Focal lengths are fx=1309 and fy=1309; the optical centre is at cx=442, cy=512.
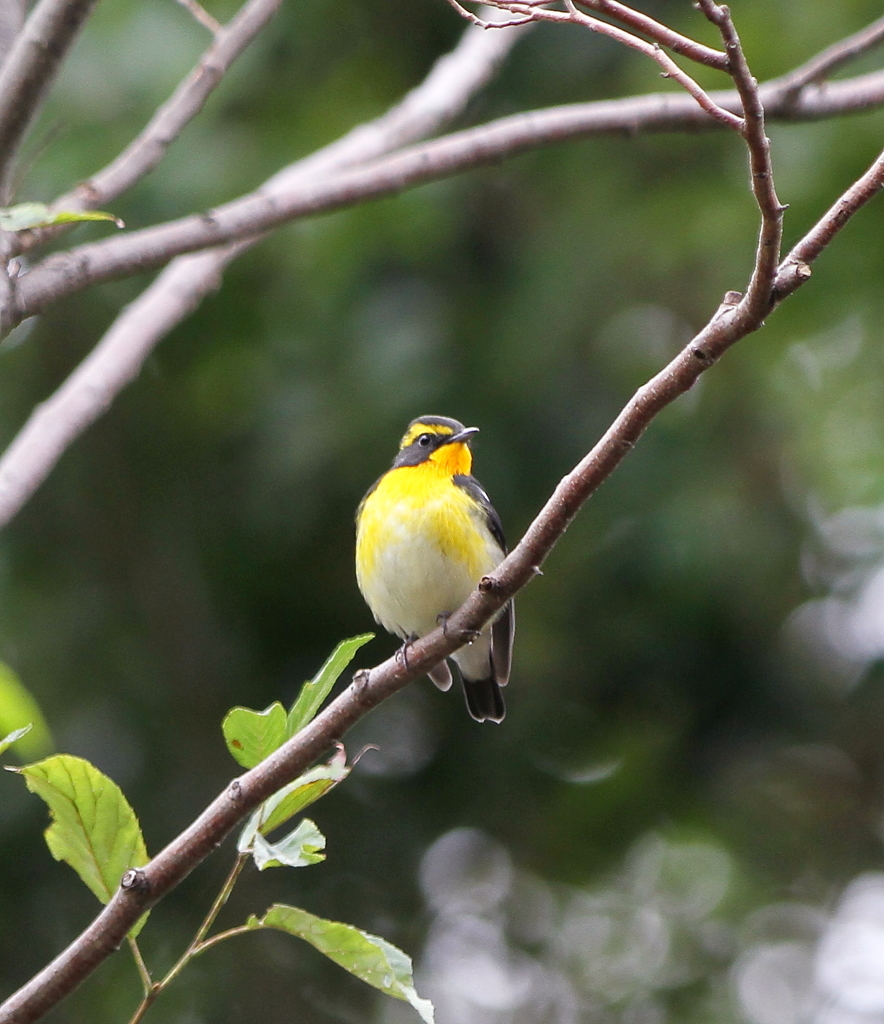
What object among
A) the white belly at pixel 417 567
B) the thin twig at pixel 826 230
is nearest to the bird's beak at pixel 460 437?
the white belly at pixel 417 567

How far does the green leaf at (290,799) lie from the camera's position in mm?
2354

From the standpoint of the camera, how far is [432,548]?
200 inches

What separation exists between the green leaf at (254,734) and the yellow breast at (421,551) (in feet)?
8.41

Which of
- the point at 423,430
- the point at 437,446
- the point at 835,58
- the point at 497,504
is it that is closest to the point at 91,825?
the point at 835,58

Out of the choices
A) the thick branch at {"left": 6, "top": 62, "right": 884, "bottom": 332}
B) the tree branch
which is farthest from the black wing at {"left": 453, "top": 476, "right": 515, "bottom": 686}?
the thick branch at {"left": 6, "top": 62, "right": 884, "bottom": 332}

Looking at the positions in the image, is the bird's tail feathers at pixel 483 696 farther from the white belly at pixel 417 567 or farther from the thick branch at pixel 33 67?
the thick branch at pixel 33 67

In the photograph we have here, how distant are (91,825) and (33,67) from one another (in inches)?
58.3

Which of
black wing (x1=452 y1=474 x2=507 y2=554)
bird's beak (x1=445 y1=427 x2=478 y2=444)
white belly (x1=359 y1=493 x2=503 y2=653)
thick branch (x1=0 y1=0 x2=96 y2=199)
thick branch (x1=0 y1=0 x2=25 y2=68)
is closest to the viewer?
thick branch (x1=0 y1=0 x2=96 y2=199)

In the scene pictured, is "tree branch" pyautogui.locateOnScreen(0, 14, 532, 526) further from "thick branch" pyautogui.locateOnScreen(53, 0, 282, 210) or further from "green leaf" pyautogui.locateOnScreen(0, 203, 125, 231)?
"green leaf" pyautogui.locateOnScreen(0, 203, 125, 231)

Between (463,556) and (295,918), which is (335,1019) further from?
(295,918)

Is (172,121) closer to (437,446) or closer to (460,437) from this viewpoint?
(460,437)

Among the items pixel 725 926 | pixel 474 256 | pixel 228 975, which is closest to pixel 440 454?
pixel 474 256

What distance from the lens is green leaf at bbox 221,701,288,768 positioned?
8.27 ft

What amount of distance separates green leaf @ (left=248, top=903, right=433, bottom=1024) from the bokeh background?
15.6 feet
